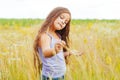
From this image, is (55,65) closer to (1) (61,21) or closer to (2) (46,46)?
(2) (46,46)

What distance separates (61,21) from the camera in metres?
2.47

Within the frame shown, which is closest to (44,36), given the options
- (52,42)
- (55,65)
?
(52,42)

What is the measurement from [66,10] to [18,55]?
2.60 ft

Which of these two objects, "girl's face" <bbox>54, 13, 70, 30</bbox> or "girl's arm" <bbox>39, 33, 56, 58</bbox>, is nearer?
"girl's arm" <bbox>39, 33, 56, 58</bbox>

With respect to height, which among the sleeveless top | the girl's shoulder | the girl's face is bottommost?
the sleeveless top

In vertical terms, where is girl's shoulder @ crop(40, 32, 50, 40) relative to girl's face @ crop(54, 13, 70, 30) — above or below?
below

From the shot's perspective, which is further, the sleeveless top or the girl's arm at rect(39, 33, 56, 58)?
the sleeveless top

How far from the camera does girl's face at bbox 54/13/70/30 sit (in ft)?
8.08

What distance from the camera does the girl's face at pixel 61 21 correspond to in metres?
2.46

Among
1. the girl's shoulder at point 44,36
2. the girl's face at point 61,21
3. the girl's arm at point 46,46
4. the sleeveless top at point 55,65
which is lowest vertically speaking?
the sleeveless top at point 55,65

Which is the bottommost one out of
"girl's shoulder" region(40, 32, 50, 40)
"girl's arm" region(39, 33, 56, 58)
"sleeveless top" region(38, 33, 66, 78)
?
"sleeveless top" region(38, 33, 66, 78)

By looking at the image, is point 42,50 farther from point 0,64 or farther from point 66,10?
point 0,64

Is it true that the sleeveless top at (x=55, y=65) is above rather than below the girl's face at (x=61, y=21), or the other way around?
below

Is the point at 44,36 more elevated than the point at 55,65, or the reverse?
the point at 44,36
